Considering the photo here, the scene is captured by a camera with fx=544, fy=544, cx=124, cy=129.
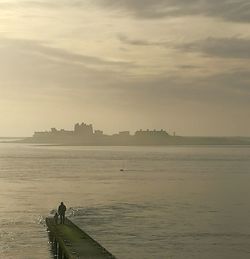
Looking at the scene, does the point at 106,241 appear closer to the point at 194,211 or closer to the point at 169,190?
the point at 194,211

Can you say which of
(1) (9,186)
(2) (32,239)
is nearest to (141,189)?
(1) (9,186)

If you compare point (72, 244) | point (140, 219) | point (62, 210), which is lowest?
point (140, 219)

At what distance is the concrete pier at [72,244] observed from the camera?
29531 millimetres

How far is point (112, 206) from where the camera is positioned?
200 ft

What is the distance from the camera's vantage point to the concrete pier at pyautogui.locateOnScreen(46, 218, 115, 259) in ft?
96.9

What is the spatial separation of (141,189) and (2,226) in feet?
A: 137

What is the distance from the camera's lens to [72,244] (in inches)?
1283

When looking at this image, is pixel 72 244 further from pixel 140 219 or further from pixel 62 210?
pixel 140 219

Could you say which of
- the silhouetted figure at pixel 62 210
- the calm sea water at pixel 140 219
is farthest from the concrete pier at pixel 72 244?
the calm sea water at pixel 140 219

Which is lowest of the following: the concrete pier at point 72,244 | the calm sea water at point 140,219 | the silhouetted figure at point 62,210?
the calm sea water at point 140,219

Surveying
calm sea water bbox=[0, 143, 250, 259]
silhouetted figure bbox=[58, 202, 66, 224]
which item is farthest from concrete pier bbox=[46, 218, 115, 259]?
calm sea water bbox=[0, 143, 250, 259]

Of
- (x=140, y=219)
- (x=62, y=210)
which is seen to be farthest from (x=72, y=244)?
(x=140, y=219)

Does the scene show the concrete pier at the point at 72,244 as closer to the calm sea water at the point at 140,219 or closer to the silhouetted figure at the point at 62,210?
the silhouetted figure at the point at 62,210

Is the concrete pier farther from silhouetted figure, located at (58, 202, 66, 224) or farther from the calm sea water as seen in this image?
the calm sea water
